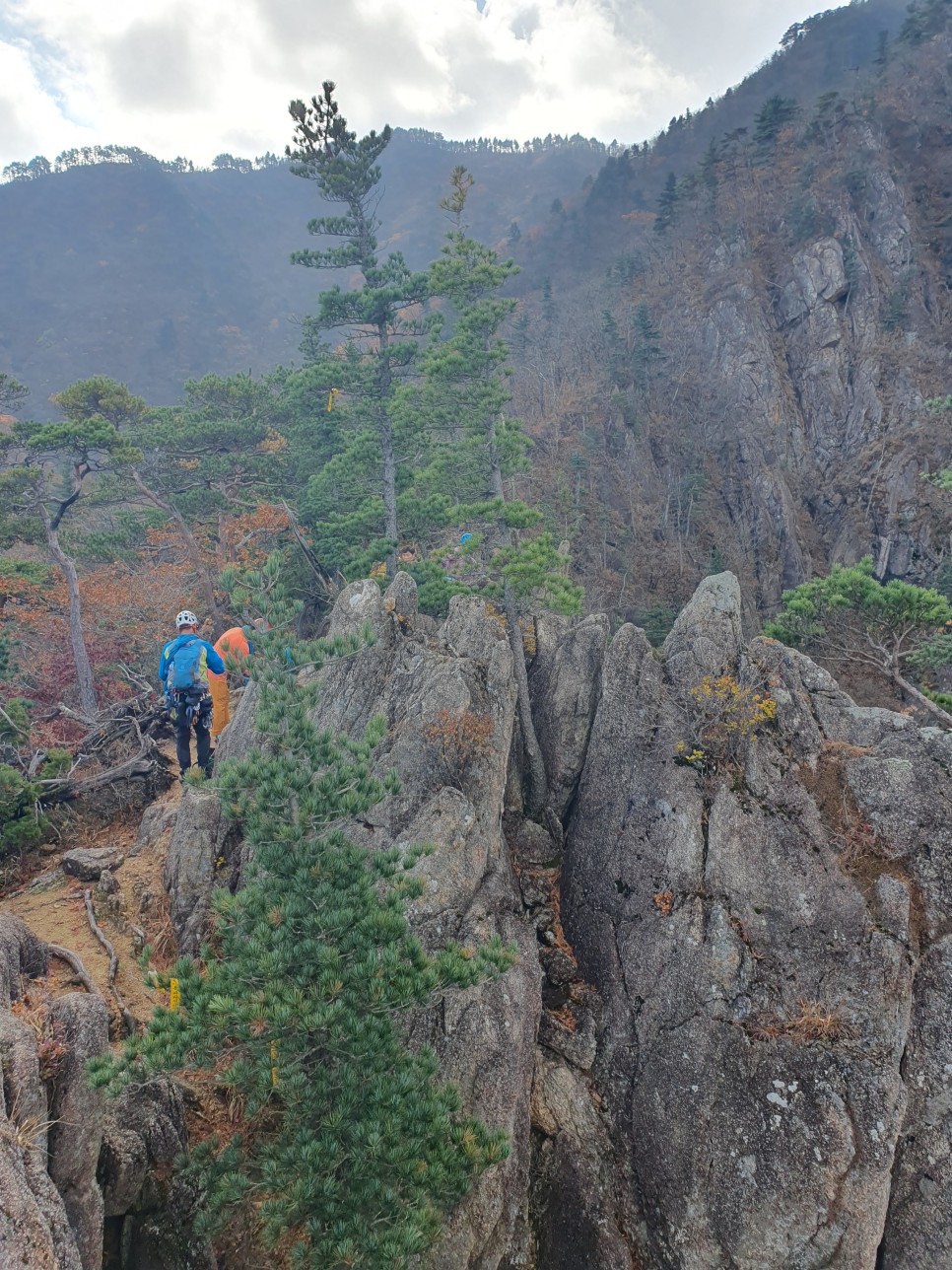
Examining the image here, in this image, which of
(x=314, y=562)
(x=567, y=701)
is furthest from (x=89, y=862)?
(x=314, y=562)

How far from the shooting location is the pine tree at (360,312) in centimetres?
2073

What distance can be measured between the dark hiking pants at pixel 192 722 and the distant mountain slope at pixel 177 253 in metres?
79.6

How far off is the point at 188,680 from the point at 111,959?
185 inches

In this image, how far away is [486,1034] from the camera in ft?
28.6

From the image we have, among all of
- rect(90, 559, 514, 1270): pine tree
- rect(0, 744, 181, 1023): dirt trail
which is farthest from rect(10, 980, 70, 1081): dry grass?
rect(0, 744, 181, 1023): dirt trail

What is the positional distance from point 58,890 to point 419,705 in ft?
22.6

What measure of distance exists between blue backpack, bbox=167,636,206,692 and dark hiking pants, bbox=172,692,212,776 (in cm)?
35

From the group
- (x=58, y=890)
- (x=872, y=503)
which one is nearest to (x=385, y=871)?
(x=58, y=890)

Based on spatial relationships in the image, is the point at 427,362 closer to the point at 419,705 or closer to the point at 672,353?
the point at 419,705

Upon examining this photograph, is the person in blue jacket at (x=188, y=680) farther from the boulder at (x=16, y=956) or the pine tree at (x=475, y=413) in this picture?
the pine tree at (x=475, y=413)

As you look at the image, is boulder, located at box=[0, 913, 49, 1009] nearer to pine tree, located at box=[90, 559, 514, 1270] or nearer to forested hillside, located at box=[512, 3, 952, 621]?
pine tree, located at box=[90, 559, 514, 1270]

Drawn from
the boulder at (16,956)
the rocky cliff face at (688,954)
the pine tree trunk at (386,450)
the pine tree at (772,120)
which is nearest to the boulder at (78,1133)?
the boulder at (16,956)

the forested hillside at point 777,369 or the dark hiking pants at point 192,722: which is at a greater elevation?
the forested hillside at point 777,369

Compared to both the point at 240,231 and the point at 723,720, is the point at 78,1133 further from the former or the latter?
the point at 240,231
